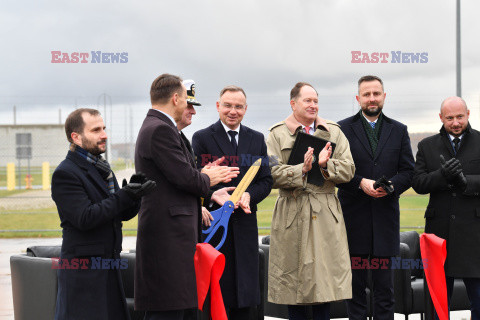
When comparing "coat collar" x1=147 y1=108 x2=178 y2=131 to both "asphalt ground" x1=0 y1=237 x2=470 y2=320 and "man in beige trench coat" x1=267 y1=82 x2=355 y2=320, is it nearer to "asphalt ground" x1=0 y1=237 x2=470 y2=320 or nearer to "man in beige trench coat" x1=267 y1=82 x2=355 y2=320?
"man in beige trench coat" x1=267 y1=82 x2=355 y2=320

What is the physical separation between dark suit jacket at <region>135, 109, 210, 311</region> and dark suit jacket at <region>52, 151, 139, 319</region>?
0.55 ft

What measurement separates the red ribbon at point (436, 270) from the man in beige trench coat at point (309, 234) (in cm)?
61

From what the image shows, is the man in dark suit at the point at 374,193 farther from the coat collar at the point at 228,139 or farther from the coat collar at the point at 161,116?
the coat collar at the point at 161,116

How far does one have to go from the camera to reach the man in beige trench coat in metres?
4.61

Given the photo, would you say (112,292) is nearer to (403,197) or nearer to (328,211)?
(328,211)

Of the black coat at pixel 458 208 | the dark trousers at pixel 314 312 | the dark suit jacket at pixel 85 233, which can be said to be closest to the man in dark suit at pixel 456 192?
the black coat at pixel 458 208

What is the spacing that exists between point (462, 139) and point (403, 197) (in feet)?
42.7

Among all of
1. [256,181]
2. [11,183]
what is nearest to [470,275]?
[256,181]

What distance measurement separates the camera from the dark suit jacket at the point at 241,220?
15.3 ft

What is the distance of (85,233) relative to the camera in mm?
3621

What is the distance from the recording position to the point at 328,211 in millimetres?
4719

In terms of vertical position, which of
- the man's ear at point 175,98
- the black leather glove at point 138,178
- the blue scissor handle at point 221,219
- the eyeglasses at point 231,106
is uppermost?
the eyeglasses at point 231,106

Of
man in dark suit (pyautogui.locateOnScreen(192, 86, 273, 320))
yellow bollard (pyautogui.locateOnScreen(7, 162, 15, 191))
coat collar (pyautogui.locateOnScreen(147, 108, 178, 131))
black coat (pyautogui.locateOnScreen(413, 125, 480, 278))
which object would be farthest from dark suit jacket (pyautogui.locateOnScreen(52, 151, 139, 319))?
yellow bollard (pyautogui.locateOnScreen(7, 162, 15, 191))

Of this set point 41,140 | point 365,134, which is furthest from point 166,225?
point 41,140
